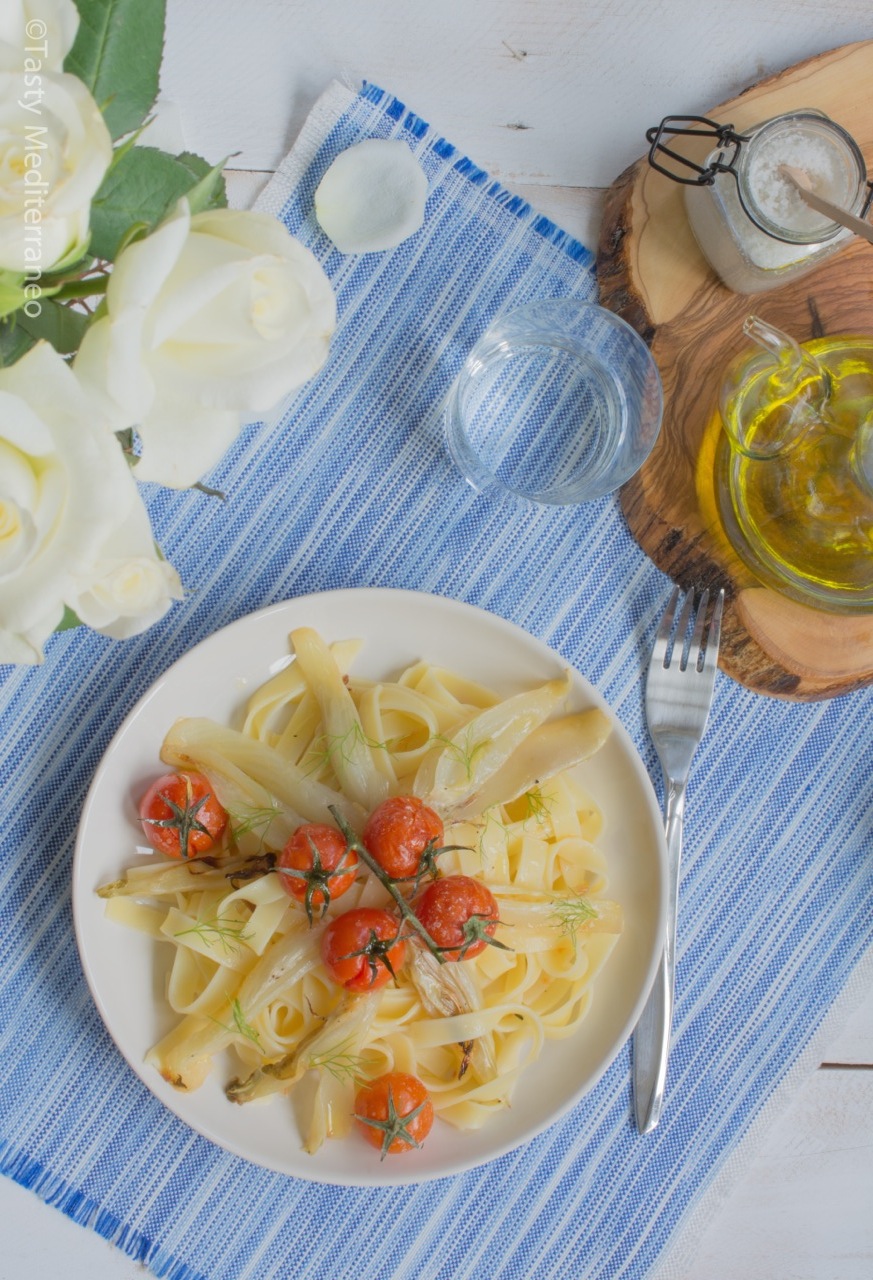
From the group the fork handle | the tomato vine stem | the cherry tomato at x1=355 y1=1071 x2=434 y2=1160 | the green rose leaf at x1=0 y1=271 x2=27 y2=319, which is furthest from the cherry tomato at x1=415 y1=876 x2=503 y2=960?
the green rose leaf at x1=0 y1=271 x2=27 y2=319

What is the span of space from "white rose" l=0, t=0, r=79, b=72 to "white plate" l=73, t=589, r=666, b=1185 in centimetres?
95

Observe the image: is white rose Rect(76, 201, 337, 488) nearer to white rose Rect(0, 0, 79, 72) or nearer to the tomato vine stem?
white rose Rect(0, 0, 79, 72)

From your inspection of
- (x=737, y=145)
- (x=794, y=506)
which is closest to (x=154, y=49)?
(x=737, y=145)

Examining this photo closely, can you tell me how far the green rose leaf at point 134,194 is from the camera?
884 millimetres

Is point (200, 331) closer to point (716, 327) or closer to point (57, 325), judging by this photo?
point (57, 325)

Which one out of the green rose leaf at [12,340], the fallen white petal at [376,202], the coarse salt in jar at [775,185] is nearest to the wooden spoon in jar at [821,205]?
the coarse salt in jar at [775,185]

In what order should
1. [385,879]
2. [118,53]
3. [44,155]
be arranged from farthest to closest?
[385,879], [118,53], [44,155]

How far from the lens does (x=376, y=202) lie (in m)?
1.68

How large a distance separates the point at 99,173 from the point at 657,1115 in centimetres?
162

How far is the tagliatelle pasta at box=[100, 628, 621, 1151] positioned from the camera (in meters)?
1.54

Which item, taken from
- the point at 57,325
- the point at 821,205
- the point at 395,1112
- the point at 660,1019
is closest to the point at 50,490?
the point at 57,325

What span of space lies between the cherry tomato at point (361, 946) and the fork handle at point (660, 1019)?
49 cm

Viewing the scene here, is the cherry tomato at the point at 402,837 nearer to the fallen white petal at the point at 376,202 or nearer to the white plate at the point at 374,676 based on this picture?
the white plate at the point at 374,676

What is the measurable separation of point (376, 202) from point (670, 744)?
97 cm
